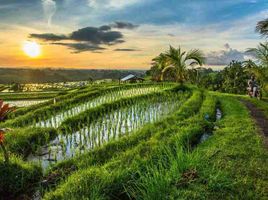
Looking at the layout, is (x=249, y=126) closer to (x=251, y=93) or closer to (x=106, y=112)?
(x=106, y=112)

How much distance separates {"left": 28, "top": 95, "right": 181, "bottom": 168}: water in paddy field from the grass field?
28 millimetres

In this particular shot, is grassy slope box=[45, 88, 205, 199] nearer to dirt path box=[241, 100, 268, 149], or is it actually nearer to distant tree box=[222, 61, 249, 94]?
dirt path box=[241, 100, 268, 149]

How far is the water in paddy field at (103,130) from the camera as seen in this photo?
8575 millimetres

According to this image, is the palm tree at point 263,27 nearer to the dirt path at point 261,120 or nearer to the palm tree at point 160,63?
the dirt path at point 261,120

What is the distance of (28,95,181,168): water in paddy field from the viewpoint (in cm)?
857

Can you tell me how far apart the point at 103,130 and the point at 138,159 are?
4027mm

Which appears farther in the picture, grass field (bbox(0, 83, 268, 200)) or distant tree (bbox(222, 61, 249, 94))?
distant tree (bbox(222, 61, 249, 94))

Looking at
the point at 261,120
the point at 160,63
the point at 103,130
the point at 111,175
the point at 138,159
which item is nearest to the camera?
the point at 111,175

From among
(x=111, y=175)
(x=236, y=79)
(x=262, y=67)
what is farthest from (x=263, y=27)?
(x=236, y=79)

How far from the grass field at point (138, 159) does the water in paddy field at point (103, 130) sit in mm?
28

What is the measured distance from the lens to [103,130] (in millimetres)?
10648

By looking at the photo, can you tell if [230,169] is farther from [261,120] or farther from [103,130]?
[261,120]

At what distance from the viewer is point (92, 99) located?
20812 millimetres

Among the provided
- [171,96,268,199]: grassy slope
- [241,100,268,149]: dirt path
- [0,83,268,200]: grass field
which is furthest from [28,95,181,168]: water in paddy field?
[241,100,268,149]: dirt path
